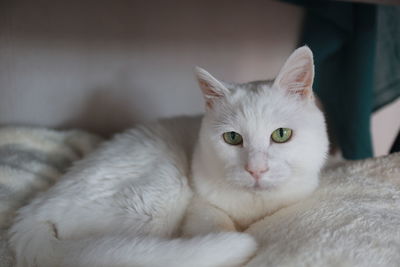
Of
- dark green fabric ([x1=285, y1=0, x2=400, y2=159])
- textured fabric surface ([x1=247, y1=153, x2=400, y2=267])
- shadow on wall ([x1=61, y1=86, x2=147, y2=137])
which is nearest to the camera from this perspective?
textured fabric surface ([x1=247, y1=153, x2=400, y2=267])

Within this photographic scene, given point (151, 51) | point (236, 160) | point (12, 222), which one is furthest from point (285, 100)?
point (151, 51)

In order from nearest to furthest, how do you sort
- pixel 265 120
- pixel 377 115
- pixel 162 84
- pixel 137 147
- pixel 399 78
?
pixel 265 120
pixel 137 147
pixel 399 78
pixel 162 84
pixel 377 115

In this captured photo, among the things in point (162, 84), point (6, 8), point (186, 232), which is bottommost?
point (186, 232)

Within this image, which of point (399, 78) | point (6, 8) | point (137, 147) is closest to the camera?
point (137, 147)

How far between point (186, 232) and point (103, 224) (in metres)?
0.20

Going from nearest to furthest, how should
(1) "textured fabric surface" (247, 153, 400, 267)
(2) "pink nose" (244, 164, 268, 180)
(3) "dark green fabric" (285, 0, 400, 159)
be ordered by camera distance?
(1) "textured fabric surface" (247, 153, 400, 267), (2) "pink nose" (244, 164, 268, 180), (3) "dark green fabric" (285, 0, 400, 159)

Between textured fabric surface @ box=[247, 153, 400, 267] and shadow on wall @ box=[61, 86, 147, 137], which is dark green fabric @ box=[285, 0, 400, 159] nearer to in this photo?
→ textured fabric surface @ box=[247, 153, 400, 267]

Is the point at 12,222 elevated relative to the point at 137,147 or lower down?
lower down

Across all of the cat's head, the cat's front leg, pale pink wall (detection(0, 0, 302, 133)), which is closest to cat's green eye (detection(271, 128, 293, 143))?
the cat's head

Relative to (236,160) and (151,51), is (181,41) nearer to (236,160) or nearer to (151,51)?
(151,51)

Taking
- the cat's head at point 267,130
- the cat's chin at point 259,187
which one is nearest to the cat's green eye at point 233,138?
the cat's head at point 267,130

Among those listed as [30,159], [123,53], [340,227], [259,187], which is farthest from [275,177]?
[123,53]

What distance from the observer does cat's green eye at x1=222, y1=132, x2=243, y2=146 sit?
941 mm

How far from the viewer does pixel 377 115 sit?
2033 mm
